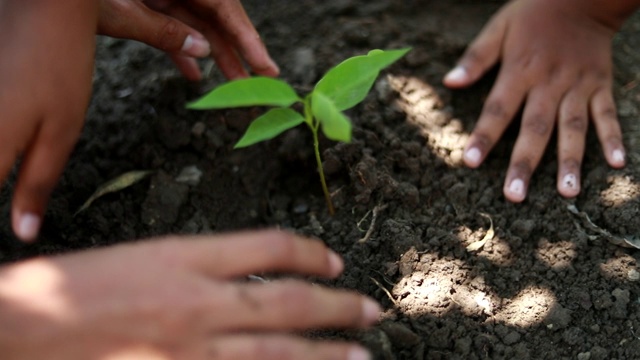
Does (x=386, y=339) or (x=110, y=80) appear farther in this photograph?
(x=110, y=80)

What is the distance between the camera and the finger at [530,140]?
5.85 ft

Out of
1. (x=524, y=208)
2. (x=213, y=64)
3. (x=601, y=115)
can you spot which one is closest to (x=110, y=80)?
(x=213, y=64)

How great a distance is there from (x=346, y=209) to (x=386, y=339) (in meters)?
0.43

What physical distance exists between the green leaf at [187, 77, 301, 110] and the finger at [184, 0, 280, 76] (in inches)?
20.7

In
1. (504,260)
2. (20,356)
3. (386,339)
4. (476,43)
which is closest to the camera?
(20,356)

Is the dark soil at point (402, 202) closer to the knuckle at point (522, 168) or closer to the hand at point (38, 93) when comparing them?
the knuckle at point (522, 168)

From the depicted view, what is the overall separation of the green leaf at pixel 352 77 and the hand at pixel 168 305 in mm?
388

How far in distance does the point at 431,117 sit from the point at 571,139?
365 millimetres

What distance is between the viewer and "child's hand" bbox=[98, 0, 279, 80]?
5.58 ft

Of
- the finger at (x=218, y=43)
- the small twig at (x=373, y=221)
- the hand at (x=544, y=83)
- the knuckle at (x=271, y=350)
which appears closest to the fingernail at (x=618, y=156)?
the hand at (x=544, y=83)

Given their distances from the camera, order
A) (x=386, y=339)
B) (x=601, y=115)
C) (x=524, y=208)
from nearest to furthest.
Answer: (x=386, y=339) < (x=524, y=208) < (x=601, y=115)

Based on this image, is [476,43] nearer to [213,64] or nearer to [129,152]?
[213,64]

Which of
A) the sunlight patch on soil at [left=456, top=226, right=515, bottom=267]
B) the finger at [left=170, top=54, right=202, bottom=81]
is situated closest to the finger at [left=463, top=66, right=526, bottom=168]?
the sunlight patch on soil at [left=456, top=226, right=515, bottom=267]

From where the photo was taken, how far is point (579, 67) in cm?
196
